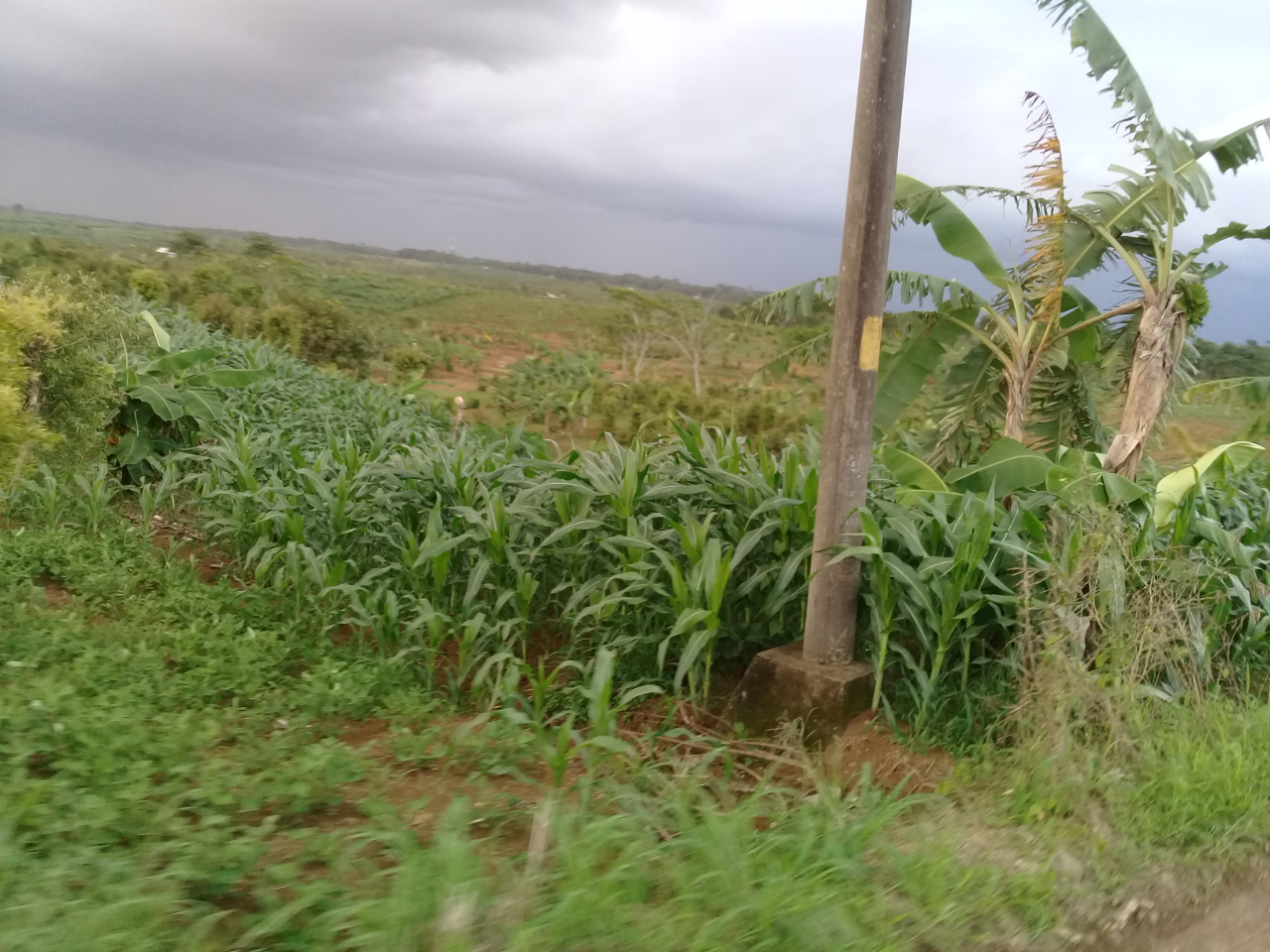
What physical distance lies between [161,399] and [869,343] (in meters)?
5.50

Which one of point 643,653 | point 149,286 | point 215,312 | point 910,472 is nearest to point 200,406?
point 643,653

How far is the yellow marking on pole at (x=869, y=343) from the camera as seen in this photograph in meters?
3.59

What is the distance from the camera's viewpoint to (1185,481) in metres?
4.57

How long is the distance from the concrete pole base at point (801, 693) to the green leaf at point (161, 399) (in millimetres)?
5084

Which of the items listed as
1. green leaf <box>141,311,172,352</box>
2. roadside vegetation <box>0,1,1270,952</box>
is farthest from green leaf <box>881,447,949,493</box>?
green leaf <box>141,311,172,352</box>

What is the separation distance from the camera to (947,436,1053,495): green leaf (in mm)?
4793

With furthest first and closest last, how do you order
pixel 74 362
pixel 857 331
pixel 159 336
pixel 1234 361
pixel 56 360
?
pixel 1234 361, pixel 159 336, pixel 74 362, pixel 56 360, pixel 857 331

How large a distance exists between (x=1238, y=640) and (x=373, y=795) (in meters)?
3.81

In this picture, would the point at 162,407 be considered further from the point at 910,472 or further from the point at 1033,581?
the point at 1033,581

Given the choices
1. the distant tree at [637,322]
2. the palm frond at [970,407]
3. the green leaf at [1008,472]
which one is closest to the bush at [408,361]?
the distant tree at [637,322]

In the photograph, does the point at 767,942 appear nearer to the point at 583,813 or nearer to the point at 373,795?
the point at 583,813

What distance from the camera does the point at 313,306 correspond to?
18000 millimetres

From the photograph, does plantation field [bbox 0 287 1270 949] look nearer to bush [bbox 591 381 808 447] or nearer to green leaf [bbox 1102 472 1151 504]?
green leaf [bbox 1102 472 1151 504]

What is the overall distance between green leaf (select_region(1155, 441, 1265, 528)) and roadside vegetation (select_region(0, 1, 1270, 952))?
0.09ft
